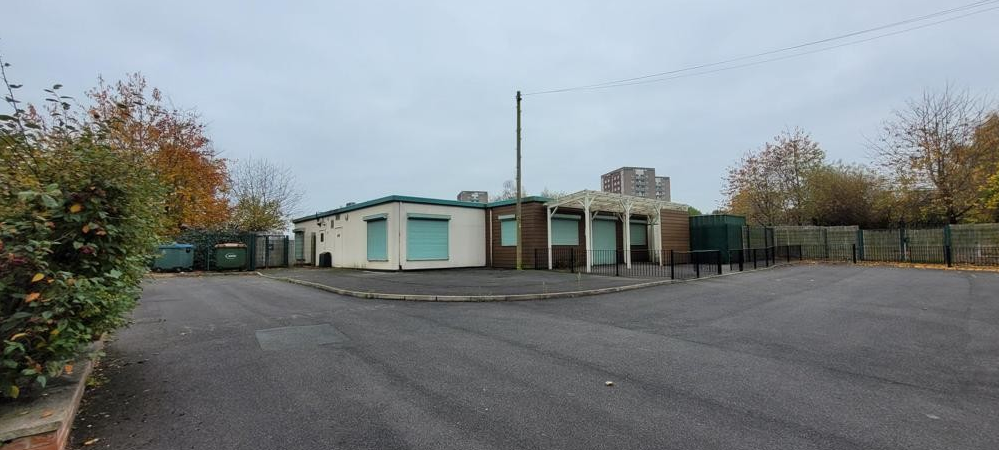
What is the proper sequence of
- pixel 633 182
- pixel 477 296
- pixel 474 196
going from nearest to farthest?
pixel 477 296 → pixel 474 196 → pixel 633 182

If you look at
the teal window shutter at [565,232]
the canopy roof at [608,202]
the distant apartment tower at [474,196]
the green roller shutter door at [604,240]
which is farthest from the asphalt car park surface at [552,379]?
the distant apartment tower at [474,196]

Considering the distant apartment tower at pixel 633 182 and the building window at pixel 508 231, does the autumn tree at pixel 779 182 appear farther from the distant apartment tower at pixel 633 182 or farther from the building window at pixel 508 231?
the distant apartment tower at pixel 633 182

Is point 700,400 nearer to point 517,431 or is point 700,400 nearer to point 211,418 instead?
point 517,431

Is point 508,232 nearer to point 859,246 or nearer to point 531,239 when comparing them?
point 531,239

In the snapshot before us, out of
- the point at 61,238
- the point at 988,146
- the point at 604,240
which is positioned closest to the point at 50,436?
the point at 61,238

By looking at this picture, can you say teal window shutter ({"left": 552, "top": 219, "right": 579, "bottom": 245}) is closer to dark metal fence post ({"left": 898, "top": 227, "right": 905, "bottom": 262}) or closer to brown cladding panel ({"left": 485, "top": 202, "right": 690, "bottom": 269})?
brown cladding panel ({"left": 485, "top": 202, "right": 690, "bottom": 269})

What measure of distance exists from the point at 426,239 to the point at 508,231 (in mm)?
3853

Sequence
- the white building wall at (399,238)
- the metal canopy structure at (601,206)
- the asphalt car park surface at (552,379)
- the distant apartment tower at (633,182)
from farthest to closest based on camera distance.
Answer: the distant apartment tower at (633,182) → the white building wall at (399,238) → the metal canopy structure at (601,206) → the asphalt car park surface at (552,379)

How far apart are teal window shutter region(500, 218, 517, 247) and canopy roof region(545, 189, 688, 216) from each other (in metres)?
1.86

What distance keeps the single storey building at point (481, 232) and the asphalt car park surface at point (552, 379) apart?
9.73m

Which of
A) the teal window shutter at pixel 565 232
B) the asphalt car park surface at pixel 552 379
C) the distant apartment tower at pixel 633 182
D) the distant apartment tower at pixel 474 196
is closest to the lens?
the asphalt car park surface at pixel 552 379

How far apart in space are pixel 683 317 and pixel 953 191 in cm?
2589

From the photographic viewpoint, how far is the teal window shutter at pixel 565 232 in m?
19.7

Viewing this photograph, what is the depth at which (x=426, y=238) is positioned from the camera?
18719 mm
